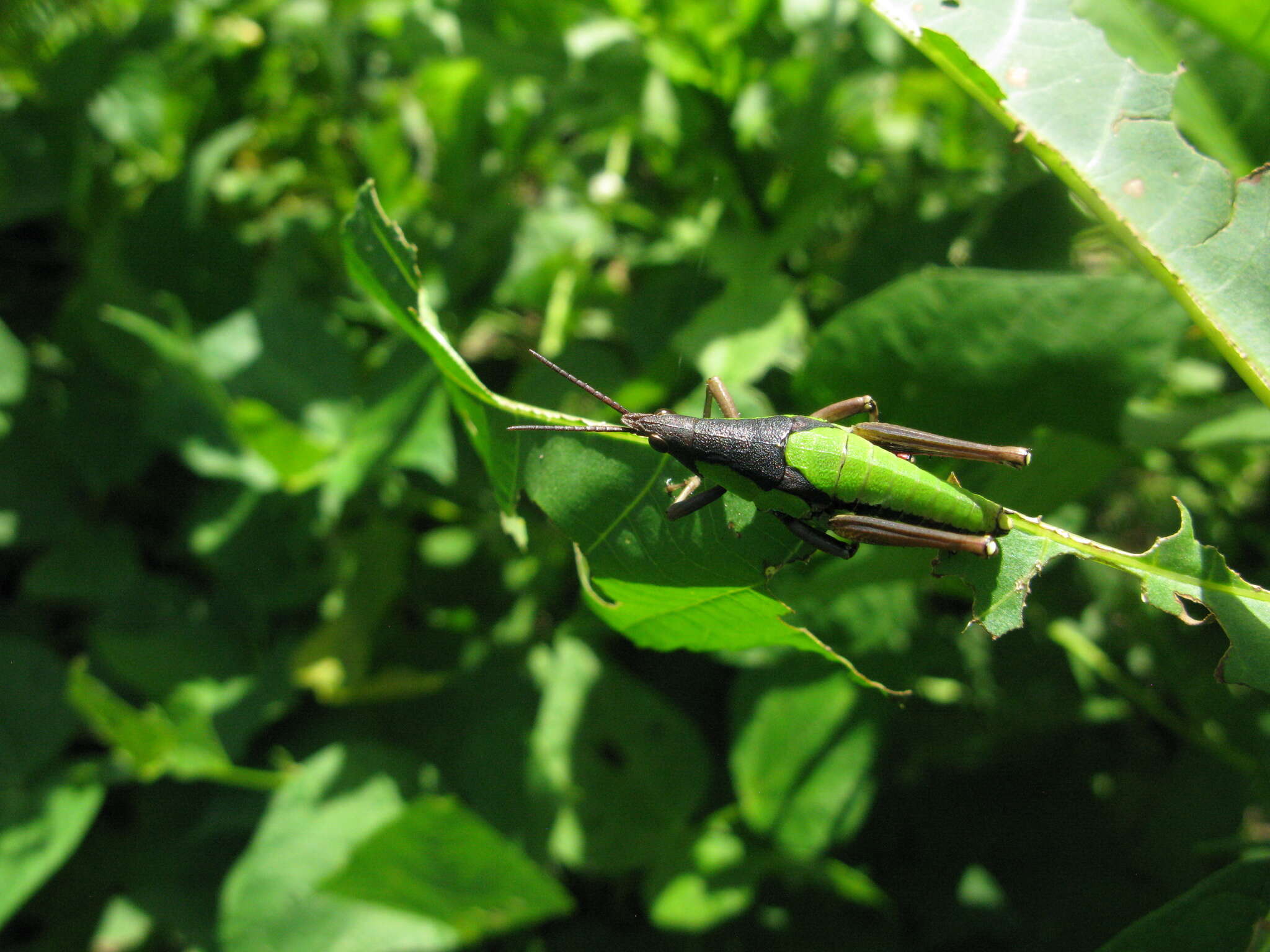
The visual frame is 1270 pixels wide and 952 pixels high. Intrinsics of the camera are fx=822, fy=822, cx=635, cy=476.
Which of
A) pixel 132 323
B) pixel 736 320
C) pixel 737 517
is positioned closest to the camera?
pixel 737 517

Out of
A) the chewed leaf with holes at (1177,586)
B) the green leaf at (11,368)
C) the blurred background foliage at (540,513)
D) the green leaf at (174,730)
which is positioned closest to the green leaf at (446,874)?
the blurred background foliage at (540,513)

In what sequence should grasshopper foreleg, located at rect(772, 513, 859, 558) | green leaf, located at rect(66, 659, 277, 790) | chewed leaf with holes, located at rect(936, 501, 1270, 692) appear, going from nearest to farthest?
chewed leaf with holes, located at rect(936, 501, 1270, 692) < grasshopper foreleg, located at rect(772, 513, 859, 558) < green leaf, located at rect(66, 659, 277, 790)

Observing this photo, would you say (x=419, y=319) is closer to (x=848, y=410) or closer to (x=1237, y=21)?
(x=848, y=410)

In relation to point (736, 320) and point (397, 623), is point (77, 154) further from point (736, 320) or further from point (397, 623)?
point (736, 320)

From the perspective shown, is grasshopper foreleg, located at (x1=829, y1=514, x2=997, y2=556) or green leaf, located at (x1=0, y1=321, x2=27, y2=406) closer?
grasshopper foreleg, located at (x1=829, y1=514, x2=997, y2=556)

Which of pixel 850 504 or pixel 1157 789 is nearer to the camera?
pixel 850 504

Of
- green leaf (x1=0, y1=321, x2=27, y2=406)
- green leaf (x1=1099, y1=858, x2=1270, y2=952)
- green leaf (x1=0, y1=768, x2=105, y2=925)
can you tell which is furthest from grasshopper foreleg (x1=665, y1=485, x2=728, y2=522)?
green leaf (x1=0, y1=321, x2=27, y2=406)

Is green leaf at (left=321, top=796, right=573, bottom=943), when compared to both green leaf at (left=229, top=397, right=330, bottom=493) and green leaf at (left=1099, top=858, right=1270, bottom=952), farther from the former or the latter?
green leaf at (left=1099, top=858, right=1270, bottom=952)

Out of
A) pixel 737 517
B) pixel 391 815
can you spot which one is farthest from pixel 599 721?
pixel 737 517
